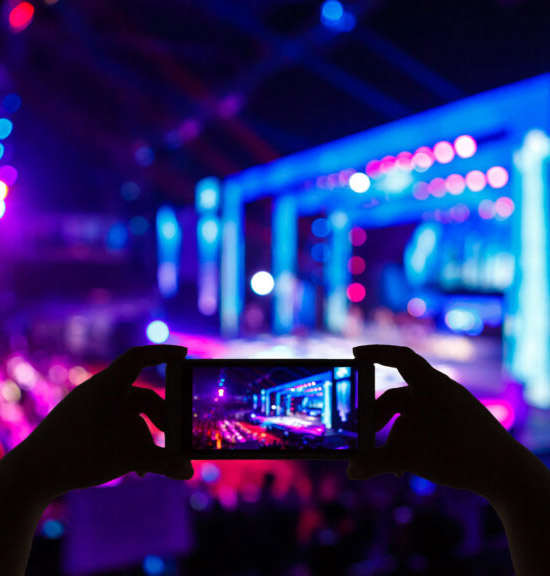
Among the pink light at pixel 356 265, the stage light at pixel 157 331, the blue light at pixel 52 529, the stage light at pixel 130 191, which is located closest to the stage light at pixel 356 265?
the pink light at pixel 356 265

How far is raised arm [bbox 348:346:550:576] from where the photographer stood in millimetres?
651

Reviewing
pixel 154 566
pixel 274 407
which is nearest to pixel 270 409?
pixel 274 407

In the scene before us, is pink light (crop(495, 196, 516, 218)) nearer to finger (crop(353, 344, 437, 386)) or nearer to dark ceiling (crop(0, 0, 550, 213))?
dark ceiling (crop(0, 0, 550, 213))

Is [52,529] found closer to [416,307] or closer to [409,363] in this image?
[416,307]

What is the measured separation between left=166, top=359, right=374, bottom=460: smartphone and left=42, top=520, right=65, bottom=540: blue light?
2.65 m

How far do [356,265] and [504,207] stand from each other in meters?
1.36

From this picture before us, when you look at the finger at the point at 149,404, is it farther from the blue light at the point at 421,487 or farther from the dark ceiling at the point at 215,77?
the blue light at the point at 421,487

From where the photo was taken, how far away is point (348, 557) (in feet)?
9.64

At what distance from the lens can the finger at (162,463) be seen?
28.3 inches

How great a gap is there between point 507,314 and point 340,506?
5.29 feet

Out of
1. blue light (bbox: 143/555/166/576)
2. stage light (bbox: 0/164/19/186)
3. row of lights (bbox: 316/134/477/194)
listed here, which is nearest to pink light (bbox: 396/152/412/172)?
row of lights (bbox: 316/134/477/194)

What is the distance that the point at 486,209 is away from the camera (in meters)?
3.35

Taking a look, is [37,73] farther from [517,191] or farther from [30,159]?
[517,191]

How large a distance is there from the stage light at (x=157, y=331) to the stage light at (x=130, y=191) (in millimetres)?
1224
